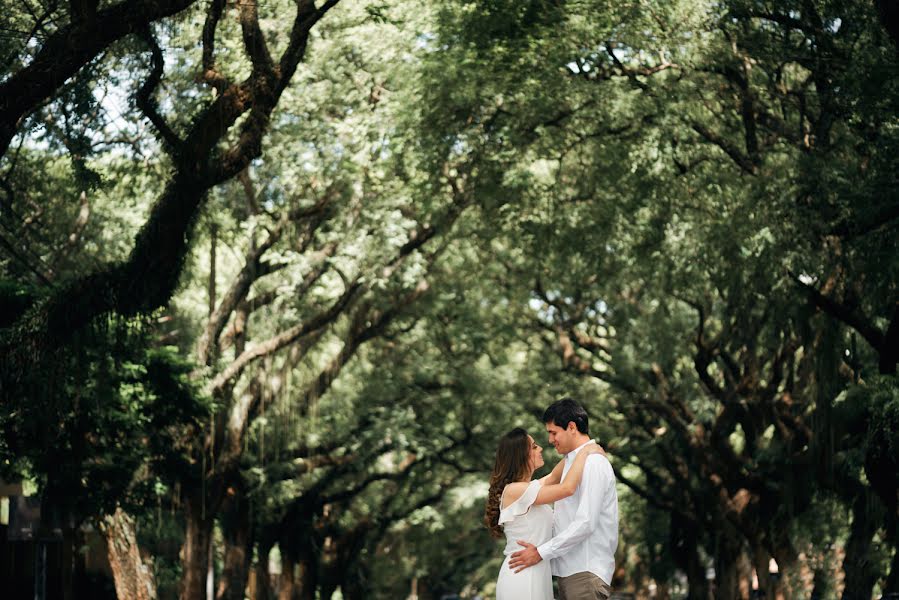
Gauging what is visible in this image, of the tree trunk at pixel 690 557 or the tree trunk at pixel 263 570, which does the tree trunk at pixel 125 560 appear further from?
the tree trunk at pixel 690 557

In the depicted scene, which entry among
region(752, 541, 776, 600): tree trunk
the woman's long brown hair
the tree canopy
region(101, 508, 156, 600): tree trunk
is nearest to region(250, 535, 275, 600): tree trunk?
the tree canopy

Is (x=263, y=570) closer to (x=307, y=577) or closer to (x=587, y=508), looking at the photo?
(x=307, y=577)

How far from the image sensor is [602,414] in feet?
91.8

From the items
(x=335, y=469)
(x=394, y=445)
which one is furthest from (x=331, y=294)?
(x=335, y=469)

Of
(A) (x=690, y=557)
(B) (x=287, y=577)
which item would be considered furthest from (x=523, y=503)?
(B) (x=287, y=577)

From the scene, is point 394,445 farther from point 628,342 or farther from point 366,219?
point 366,219

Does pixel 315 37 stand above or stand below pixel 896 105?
above

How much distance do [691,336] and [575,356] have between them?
3147 mm

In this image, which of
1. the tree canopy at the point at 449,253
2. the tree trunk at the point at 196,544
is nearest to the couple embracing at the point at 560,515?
the tree canopy at the point at 449,253

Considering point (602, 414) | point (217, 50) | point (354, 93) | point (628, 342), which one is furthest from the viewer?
point (602, 414)

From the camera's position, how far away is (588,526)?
602 cm

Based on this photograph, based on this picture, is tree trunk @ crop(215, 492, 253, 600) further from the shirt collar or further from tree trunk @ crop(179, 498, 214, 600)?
the shirt collar

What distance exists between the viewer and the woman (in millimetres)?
6273

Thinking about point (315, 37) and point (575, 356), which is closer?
point (315, 37)
